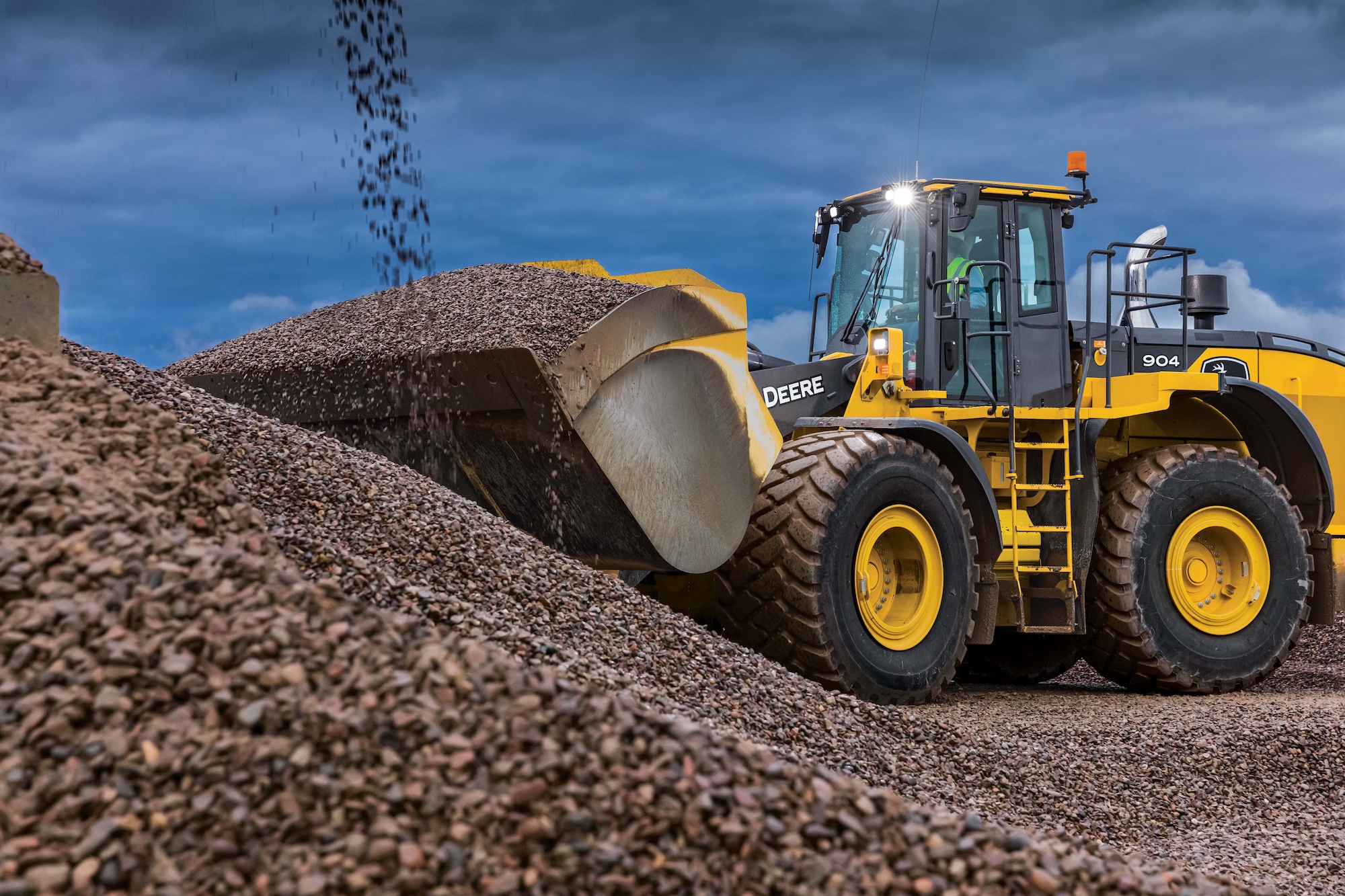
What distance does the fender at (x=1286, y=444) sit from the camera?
7.61 m

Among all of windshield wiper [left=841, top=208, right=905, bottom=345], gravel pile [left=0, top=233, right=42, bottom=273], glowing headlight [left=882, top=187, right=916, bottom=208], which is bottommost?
gravel pile [left=0, top=233, right=42, bottom=273]

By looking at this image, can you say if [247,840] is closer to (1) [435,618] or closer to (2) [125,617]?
(2) [125,617]

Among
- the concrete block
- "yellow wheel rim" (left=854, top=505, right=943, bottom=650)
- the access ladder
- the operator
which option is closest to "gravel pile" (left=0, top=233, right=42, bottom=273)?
the concrete block

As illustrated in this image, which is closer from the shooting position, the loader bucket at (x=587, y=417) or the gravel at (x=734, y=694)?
the gravel at (x=734, y=694)

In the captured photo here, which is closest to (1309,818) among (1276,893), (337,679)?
(1276,893)

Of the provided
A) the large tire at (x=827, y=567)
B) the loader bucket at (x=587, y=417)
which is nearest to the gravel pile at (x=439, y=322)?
the loader bucket at (x=587, y=417)

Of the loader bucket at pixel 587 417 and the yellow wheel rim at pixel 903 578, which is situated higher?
the loader bucket at pixel 587 417

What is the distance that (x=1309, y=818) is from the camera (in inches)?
180

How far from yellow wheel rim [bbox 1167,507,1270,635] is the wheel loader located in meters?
0.02

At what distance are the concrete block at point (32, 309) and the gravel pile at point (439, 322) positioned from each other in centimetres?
157

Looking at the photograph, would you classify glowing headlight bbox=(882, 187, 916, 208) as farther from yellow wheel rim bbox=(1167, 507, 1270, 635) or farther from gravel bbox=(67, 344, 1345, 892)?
gravel bbox=(67, 344, 1345, 892)

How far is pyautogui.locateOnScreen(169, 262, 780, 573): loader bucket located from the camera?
5.17 m

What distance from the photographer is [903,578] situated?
5.99 m

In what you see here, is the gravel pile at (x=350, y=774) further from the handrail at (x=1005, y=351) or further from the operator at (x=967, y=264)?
the operator at (x=967, y=264)
